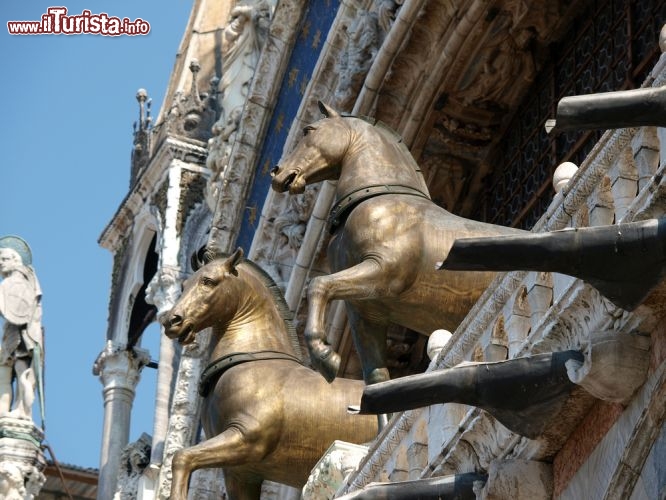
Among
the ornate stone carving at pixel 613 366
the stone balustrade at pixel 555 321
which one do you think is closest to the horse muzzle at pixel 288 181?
the stone balustrade at pixel 555 321

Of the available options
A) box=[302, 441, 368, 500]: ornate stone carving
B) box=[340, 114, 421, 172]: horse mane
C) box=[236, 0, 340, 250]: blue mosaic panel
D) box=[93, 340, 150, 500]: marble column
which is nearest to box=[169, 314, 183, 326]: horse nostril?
box=[302, 441, 368, 500]: ornate stone carving

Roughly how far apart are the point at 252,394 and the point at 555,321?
320cm

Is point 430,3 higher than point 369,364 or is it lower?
higher

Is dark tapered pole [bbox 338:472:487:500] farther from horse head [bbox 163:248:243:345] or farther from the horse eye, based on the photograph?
the horse eye

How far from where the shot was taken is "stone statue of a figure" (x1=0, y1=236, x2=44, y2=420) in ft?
53.8

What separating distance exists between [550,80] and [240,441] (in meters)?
4.41

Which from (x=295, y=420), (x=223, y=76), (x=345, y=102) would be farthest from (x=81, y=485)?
(x=295, y=420)

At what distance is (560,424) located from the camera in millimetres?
7012

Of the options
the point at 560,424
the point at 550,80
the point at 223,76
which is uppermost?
the point at 223,76

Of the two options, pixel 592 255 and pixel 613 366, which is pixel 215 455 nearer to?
pixel 613 366

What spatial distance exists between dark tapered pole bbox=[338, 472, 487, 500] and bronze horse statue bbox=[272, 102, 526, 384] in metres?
1.94

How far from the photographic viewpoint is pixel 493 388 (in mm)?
6789

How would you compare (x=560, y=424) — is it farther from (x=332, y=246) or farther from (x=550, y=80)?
(x=550, y=80)

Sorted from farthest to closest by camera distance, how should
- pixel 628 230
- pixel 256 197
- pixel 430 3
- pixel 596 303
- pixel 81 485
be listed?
pixel 81 485, pixel 256 197, pixel 430 3, pixel 596 303, pixel 628 230
